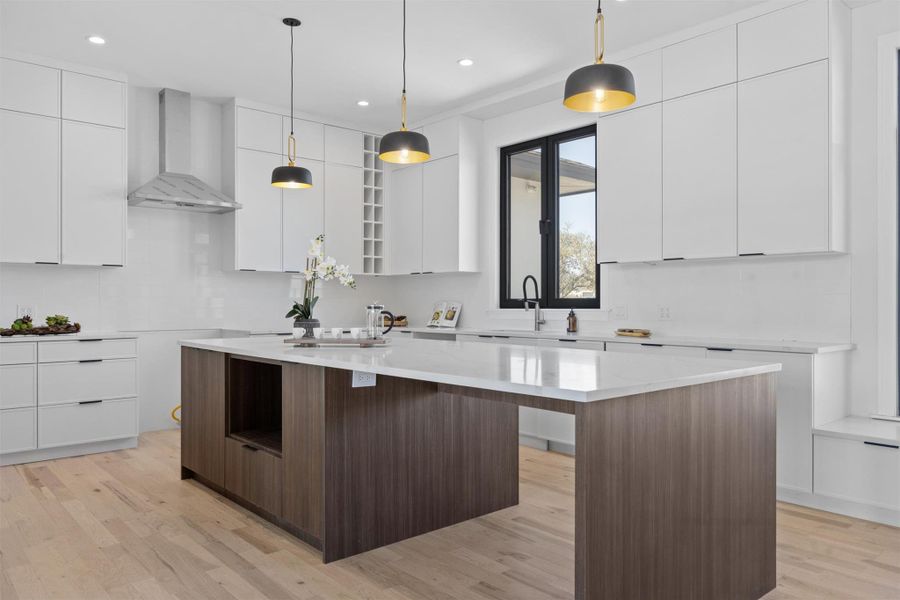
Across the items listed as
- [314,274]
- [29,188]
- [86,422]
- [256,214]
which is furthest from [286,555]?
[256,214]

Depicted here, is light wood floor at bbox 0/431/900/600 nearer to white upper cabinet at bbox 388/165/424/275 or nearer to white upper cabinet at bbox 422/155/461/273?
white upper cabinet at bbox 422/155/461/273

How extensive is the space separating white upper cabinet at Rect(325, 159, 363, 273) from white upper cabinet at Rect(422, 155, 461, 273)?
72 cm

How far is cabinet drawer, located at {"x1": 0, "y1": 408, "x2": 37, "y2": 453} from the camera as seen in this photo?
4.23 meters

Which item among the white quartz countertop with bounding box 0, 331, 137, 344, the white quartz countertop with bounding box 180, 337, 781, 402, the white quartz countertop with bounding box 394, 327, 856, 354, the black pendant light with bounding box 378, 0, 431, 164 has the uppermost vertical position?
the black pendant light with bounding box 378, 0, 431, 164

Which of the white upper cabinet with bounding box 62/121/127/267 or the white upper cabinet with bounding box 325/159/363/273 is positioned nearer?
the white upper cabinet with bounding box 62/121/127/267

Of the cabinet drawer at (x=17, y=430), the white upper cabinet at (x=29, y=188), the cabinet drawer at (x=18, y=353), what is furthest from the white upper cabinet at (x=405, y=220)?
the cabinet drawer at (x=17, y=430)

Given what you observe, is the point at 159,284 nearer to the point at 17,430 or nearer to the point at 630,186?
the point at 17,430

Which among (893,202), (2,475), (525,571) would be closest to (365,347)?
(525,571)

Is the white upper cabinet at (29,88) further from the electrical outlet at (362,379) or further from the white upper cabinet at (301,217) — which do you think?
the electrical outlet at (362,379)

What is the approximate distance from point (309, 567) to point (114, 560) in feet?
2.84

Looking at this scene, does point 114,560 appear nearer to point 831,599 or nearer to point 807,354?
point 831,599

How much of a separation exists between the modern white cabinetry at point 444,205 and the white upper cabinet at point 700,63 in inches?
84.0

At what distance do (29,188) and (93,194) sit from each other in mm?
420

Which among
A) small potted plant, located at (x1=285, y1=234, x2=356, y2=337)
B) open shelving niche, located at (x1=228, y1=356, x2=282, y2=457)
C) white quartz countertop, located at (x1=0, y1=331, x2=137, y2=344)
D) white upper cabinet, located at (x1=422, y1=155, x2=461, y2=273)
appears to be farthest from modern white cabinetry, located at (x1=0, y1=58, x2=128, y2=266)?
white upper cabinet, located at (x1=422, y1=155, x2=461, y2=273)
